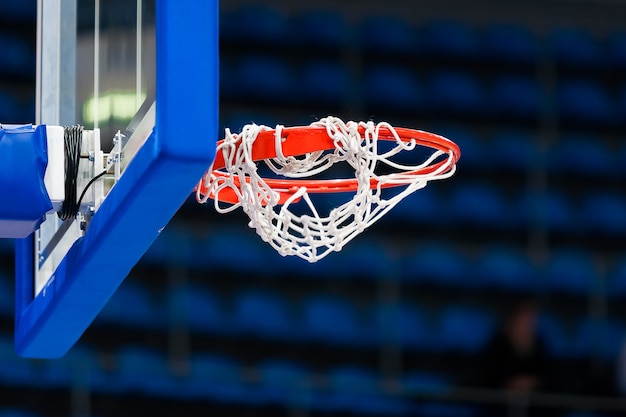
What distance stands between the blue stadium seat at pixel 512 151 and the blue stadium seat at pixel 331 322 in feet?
4.73

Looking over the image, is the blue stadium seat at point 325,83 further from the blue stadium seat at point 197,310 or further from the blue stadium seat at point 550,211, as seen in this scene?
the blue stadium seat at point 197,310

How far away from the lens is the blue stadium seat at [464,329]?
6.74 m

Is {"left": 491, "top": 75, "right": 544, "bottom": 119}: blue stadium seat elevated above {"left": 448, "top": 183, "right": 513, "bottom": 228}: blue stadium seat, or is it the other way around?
{"left": 491, "top": 75, "right": 544, "bottom": 119}: blue stadium seat

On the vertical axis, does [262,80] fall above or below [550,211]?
above

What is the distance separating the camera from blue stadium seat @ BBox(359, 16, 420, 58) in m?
7.64

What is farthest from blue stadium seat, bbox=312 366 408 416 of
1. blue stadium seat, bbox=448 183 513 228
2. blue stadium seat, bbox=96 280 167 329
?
blue stadium seat, bbox=448 183 513 228

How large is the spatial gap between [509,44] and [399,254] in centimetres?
185

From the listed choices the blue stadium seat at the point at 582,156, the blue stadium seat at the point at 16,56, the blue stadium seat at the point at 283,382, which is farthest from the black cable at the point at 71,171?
the blue stadium seat at the point at 582,156

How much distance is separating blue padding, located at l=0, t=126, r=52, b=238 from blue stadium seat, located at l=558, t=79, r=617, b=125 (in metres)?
5.79

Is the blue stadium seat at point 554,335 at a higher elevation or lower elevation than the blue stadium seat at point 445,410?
higher

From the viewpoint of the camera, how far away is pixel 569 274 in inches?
278

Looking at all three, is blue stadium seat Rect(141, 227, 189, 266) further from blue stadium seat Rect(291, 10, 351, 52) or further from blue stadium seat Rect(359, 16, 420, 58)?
blue stadium seat Rect(359, 16, 420, 58)

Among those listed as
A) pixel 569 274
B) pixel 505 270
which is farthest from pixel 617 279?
pixel 505 270

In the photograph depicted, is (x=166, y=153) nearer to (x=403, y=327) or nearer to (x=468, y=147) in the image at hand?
(x=403, y=327)
